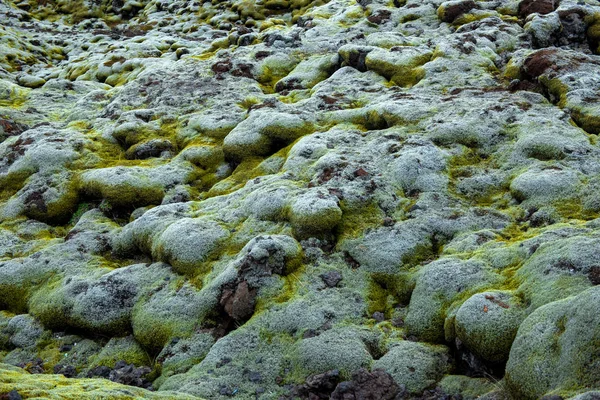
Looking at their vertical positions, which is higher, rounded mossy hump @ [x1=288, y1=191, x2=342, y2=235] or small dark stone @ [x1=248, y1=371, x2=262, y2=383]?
rounded mossy hump @ [x1=288, y1=191, x2=342, y2=235]

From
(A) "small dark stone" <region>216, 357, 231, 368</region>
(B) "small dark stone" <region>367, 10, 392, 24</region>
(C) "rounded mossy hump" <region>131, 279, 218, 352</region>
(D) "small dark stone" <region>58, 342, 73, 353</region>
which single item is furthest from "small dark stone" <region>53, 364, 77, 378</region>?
(B) "small dark stone" <region>367, 10, 392, 24</region>

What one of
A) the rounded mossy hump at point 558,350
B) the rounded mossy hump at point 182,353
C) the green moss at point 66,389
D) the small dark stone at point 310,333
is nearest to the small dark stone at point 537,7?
the rounded mossy hump at point 558,350

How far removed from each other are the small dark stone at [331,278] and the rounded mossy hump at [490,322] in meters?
3.63

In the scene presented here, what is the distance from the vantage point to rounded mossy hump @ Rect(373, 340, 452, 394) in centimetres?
1103

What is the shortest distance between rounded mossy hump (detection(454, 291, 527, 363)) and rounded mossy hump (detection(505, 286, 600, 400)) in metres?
0.49

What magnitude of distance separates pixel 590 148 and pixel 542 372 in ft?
33.9

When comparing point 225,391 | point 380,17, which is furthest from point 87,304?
point 380,17

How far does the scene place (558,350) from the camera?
9.12 m

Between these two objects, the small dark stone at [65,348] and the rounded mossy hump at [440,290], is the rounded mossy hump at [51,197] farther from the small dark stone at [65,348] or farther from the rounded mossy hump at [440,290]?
the rounded mossy hump at [440,290]

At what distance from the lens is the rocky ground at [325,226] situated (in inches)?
436

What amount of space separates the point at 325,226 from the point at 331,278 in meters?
1.79

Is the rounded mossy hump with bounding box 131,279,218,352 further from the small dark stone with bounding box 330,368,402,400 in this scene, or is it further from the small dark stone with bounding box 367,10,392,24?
the small dark stone with bounding box 367,10,392,24

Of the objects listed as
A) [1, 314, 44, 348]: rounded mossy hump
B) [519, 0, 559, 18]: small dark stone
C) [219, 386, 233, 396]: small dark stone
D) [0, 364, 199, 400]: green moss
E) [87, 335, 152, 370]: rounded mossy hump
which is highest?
[519, 0, 559, 18]: small dark stone

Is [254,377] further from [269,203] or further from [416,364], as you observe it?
[269,203]
